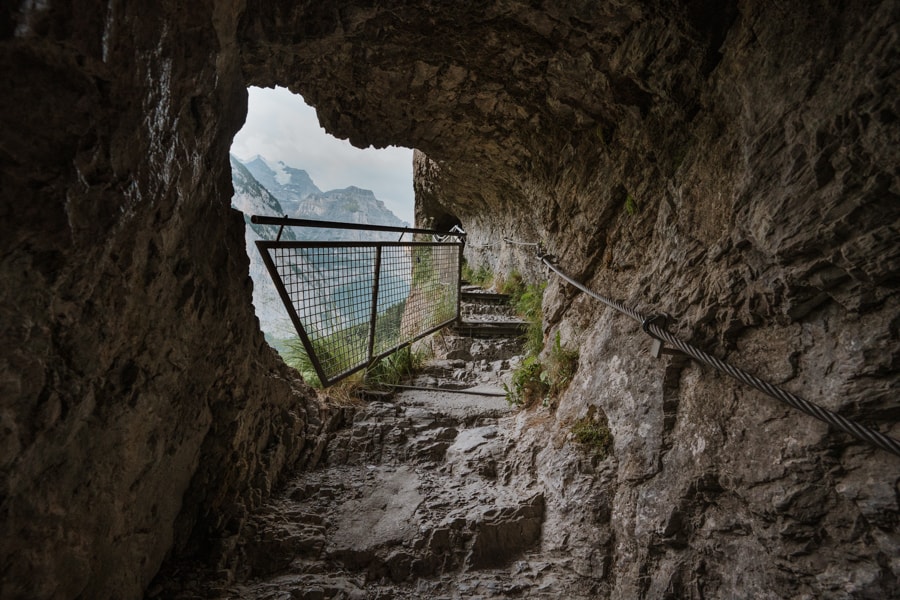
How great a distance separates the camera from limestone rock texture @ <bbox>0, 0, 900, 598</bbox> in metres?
1.07

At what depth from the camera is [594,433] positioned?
2.22 meters

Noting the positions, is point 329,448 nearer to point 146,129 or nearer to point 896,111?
point 146,129

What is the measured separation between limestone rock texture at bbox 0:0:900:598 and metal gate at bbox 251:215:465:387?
0.44m

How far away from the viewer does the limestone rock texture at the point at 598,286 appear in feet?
3.51

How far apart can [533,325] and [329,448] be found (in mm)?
2546

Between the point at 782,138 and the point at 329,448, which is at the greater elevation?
the point at 782,138

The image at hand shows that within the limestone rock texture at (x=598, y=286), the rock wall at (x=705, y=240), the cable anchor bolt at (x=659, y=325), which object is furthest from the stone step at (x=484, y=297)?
the cable anchor bolt at (x=659, y=325)

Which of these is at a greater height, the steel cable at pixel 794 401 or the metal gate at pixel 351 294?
the metal gate at pixel 351 294

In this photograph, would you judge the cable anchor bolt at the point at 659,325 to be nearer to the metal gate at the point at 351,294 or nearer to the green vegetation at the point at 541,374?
the green vegetation at the point at 541,374

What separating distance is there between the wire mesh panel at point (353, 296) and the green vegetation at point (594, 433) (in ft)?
6.77

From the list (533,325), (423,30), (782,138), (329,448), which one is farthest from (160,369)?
(533,325)

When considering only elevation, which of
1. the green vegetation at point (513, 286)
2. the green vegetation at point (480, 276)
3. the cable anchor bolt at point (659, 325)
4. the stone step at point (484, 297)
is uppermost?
the green vegetation at point (480, 276)

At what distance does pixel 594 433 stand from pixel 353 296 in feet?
7.37

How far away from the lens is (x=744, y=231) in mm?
1552
